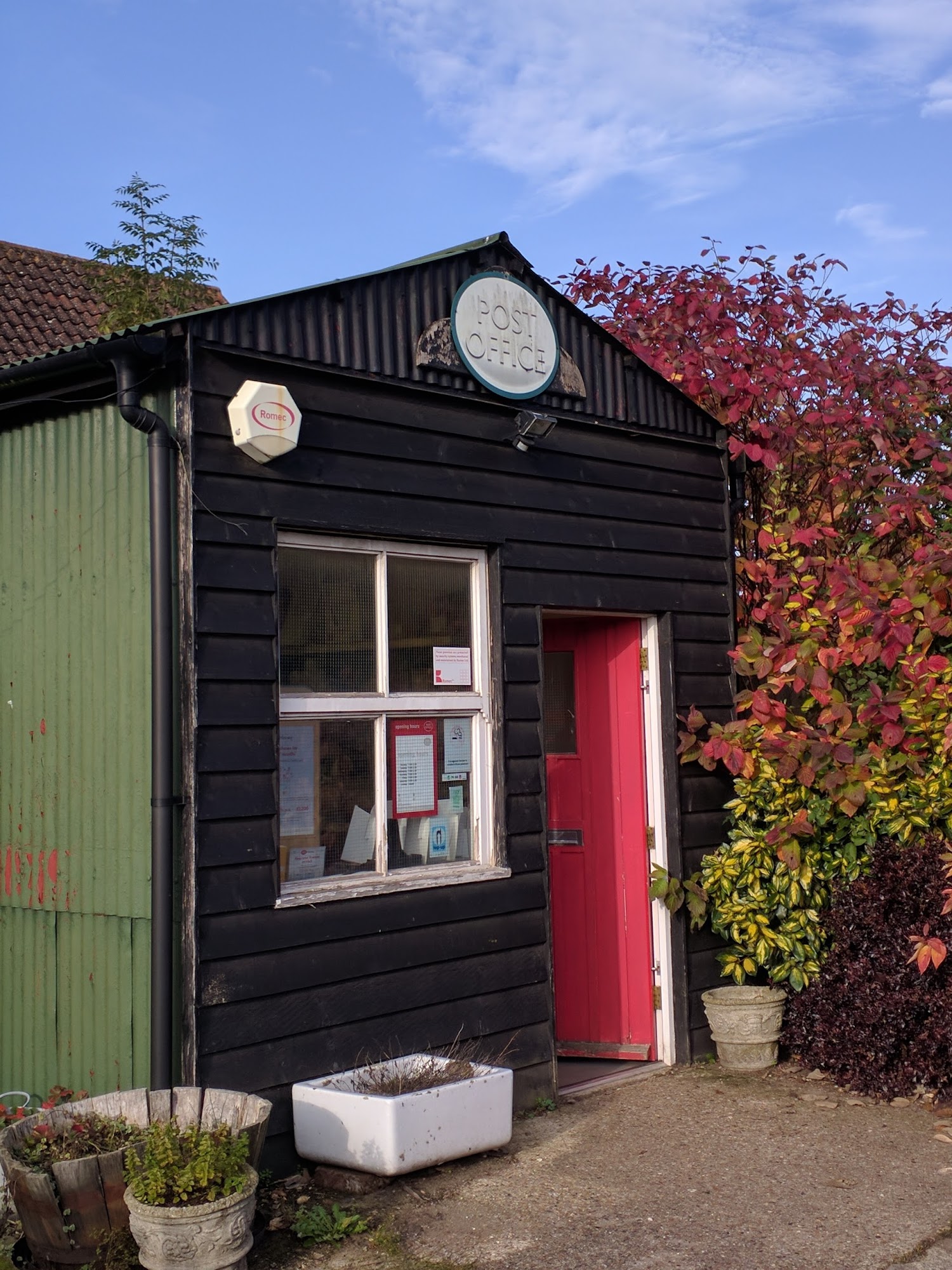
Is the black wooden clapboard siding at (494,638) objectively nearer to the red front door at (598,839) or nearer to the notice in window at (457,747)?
the notice in window at (457,747)

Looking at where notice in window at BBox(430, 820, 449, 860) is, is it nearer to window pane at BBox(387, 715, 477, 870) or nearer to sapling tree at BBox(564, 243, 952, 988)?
window pane at BBox(387, 715, 477, 870)

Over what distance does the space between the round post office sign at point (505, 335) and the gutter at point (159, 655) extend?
1714mm

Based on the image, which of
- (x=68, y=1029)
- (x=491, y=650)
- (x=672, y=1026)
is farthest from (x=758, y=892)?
(x=68, y=1029)

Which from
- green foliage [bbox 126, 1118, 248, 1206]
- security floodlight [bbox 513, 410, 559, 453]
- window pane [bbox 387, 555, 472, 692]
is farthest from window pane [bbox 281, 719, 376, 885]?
security floodlight [bbox 513, 410, 559, 453]

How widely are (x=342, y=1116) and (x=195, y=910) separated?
97 cm

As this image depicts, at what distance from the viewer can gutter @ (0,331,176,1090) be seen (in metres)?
4.75

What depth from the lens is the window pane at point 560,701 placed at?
7.30 m

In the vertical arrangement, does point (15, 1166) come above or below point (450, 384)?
below

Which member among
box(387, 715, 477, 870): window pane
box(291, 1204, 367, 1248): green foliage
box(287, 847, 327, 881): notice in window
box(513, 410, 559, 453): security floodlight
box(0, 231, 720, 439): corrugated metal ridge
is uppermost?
box(0, 231, 720, 439): corrugated metal ridge

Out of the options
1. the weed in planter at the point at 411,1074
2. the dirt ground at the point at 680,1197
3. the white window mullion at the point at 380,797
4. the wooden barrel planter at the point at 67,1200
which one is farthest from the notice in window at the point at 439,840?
the wooden barrel planter at the point at 67,1200

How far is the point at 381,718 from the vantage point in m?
5.63

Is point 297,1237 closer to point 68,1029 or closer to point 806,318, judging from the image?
point 68,1029

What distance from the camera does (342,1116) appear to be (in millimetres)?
4867

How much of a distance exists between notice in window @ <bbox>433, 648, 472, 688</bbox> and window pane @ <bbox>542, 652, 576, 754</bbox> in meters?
1.24
